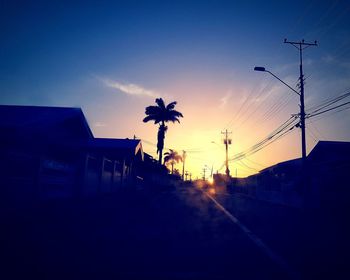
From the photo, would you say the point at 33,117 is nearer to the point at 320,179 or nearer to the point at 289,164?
the point at 320,179

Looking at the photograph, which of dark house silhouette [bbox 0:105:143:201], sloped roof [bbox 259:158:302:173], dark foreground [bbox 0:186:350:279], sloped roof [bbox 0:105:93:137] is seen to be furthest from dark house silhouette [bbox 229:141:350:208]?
sloped roof [bbox 0:105:93:137]

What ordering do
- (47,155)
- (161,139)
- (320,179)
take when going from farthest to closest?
1. (161,139)
2. (320,179)
3. (47,155)

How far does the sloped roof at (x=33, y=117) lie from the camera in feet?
30.8

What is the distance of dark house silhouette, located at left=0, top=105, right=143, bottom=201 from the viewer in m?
9.43

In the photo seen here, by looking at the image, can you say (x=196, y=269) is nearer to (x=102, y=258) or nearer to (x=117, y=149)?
(x=102, y=258)

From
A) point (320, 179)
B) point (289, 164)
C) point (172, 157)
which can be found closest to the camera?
point (320, 179)

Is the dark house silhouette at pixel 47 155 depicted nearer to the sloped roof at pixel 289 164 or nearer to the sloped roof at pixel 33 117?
the sloped roof at pixel 33 117

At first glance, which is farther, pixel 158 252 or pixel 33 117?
pixel 33 117

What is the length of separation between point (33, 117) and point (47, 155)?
2546 millimetres

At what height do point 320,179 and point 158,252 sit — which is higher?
point 320,179

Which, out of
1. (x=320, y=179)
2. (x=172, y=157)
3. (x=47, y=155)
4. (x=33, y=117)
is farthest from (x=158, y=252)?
(x=172, y=157)

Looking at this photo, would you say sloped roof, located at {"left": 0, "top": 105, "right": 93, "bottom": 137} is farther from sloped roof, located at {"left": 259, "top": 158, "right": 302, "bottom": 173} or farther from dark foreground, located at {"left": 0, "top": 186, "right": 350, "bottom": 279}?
sloped roof, located at {"left": 259, "top": 158, "right": 302, "bottom": 173}

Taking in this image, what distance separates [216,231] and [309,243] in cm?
254

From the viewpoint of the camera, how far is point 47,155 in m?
12.9
